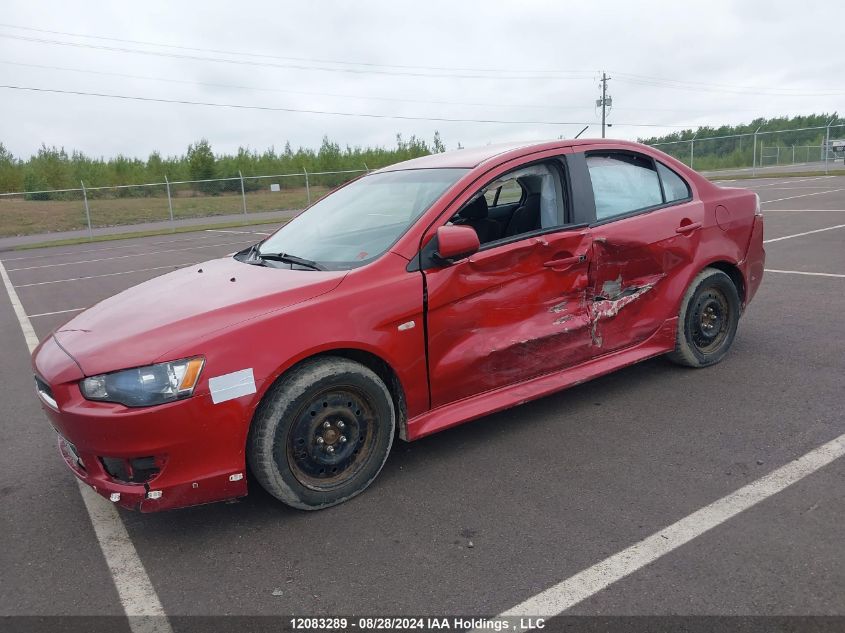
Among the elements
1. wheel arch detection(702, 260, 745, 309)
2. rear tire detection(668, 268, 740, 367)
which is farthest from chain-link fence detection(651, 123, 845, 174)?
rear tire detection(668, 268, 740, 367)

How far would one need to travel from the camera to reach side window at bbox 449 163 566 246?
13.2 feet

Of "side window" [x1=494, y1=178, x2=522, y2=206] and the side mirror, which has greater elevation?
"side window" [x1=494, y1=178, x2=522, y2=206]

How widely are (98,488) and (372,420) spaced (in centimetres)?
127

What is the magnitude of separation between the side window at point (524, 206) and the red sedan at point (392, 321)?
1 cm

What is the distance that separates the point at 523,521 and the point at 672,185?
110 inches

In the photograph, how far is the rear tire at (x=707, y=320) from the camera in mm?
4695

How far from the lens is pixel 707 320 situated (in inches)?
192

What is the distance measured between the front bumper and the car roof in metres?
2.04

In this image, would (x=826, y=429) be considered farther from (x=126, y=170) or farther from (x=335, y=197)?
(x=126, y=170)

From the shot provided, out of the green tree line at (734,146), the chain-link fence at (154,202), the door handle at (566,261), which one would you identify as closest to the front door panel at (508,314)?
the door handle at (566,261)

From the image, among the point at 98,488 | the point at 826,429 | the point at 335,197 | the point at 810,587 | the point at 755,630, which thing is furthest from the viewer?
the point at 335,197

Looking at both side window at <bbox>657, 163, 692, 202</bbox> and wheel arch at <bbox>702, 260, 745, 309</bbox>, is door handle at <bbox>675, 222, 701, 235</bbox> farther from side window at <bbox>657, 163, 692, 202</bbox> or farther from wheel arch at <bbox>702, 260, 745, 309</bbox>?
wheel arch at <bbox>702, 260, 745, 309</bbox>

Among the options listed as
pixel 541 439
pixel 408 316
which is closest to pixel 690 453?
pixel 541 439

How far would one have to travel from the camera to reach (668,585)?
2.54m
